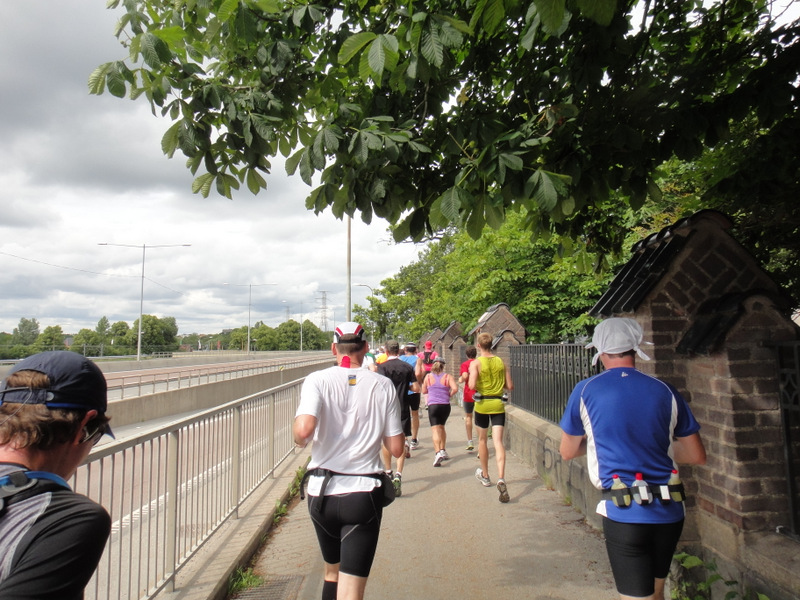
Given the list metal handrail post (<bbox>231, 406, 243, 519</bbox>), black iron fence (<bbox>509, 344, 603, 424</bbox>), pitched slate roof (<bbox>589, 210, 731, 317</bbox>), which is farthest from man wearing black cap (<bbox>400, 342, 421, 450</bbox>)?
pitched slate roof (<bbox>589, 210, 731, 317</bbox>)

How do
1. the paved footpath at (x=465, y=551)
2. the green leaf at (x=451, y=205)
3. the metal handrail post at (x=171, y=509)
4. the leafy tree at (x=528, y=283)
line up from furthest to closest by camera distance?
1. the leafy tree at (x=528, y=283)
2. the paved footpath at (x=465, y=551)
3. the metal handrail post at (x=171, y=509)
4. the green leaf at (x=451, y=205)

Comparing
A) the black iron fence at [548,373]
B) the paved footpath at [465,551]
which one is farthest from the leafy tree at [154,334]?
the paved footpath at [465,551]

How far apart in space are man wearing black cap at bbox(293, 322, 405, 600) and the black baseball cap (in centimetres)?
170

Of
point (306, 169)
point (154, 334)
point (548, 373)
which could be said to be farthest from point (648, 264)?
point (154, 334)

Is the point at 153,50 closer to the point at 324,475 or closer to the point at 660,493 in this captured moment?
the point at 324,475

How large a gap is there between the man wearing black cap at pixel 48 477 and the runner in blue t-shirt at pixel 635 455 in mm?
2208

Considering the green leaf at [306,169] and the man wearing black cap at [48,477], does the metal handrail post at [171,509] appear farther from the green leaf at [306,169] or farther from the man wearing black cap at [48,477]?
the man wearing black cap at [48,477]

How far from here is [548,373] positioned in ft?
26.2

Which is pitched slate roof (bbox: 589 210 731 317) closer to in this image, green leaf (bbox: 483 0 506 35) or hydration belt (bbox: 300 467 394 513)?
green leaf (bbox: 483 0 506 35)

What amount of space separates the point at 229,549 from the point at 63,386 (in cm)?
379

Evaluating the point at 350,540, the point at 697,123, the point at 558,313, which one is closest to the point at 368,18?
the point at 697,123

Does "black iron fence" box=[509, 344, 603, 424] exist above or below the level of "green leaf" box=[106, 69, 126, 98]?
below

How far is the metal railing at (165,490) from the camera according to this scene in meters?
3.08

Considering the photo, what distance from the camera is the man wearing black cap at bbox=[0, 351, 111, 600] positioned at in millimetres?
1225
